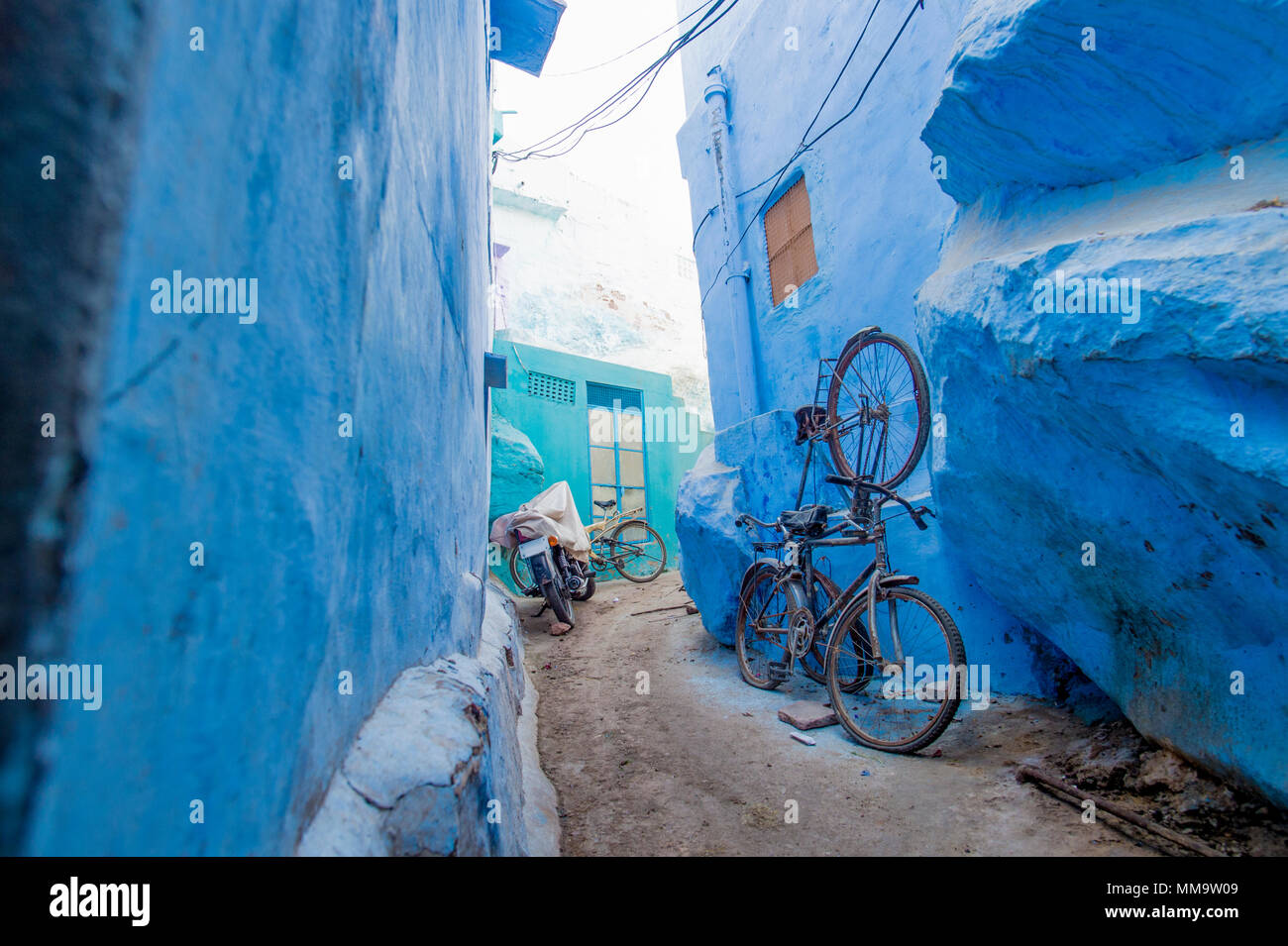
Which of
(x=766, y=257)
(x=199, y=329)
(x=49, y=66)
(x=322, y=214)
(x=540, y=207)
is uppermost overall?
(x=540, y=207)

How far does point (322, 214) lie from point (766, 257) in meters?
6.88

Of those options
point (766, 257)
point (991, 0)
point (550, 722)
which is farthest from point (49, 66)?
point (766, 257)

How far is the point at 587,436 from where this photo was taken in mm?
12945

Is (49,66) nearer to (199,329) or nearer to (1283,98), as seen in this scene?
(199,329)

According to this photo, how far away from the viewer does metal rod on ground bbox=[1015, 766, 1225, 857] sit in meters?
1.98

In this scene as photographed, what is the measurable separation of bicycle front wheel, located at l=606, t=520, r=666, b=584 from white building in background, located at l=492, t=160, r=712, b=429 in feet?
19.7

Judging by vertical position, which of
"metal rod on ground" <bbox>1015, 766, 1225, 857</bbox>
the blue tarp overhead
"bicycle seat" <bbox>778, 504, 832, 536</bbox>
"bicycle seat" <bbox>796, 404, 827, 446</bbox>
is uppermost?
the blue tarp overhead

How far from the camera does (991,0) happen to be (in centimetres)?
255

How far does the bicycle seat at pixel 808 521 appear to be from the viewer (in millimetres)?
4461

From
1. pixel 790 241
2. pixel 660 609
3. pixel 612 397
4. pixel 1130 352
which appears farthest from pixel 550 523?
pixel 1130 352

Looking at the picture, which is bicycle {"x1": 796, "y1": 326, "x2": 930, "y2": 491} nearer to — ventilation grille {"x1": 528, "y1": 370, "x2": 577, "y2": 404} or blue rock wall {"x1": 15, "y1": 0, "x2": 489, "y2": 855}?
blue rock wall {"x1": 15, "y1": 0, "x2": 489, "y2": 855}

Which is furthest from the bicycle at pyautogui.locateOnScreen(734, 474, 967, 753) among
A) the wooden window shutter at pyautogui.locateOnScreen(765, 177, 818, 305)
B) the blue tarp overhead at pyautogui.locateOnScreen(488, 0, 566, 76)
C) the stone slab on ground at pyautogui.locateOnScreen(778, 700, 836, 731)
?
the blue tarp overhead at pyautogui.locateOnScreen(488, 0, 566, 76)

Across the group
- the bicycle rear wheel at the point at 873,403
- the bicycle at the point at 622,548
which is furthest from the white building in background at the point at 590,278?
the bicycle rear wheel at the point at 873,403
